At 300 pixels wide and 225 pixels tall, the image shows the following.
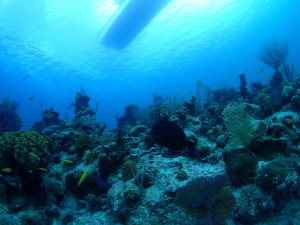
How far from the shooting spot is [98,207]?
494 cm

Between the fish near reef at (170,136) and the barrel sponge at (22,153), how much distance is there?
3941 mm

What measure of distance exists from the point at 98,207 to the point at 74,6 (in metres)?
22.5

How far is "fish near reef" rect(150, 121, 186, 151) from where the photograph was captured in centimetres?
329

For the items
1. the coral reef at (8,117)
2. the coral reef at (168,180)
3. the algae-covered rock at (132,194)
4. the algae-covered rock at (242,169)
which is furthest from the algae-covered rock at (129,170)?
the coral reef at (8,117)

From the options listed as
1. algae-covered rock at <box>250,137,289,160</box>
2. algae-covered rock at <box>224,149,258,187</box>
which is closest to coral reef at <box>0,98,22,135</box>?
algae-covered rock at <box>224,149,258,187</box>

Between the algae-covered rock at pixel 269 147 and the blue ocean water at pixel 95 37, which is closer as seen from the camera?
the algae-covered rock at pixel 269 147

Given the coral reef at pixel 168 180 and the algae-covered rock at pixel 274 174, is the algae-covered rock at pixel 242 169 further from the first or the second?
the algae-covered rock at pixel 274 174

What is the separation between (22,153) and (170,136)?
4.40 meters

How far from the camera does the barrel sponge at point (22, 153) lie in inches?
202

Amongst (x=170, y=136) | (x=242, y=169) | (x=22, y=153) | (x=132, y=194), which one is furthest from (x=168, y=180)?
(x=22, y=153)

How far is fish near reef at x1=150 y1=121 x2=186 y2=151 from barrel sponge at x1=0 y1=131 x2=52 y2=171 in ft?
12.9

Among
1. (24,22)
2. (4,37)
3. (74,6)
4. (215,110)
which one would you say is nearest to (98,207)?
(215,110)

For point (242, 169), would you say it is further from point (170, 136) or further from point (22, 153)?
point (22, 153)

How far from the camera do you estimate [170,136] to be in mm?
3283
